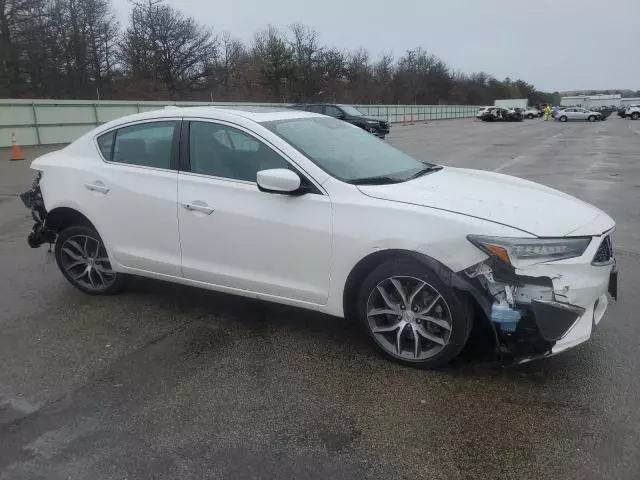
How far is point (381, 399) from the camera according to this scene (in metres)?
3.30

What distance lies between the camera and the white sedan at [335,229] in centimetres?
324

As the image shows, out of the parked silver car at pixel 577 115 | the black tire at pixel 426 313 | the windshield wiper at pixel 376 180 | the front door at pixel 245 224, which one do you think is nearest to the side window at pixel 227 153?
the front door at pixel 245 224

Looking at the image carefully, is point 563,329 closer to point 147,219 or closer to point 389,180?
point 389,180

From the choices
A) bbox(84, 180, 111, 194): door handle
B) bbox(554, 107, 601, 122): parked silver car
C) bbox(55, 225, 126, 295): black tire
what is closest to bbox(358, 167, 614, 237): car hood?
bbox(84, 180, 111, 194): door handle

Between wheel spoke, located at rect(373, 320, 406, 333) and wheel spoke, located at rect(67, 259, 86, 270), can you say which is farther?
wheel spoke, located at rect(67, 259, 86, 270)

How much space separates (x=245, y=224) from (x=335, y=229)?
2.28ft

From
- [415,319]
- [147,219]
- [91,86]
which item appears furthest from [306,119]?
[91,86]

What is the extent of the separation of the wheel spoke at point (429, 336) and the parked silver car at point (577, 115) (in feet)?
214

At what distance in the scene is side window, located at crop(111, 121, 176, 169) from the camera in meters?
4.44

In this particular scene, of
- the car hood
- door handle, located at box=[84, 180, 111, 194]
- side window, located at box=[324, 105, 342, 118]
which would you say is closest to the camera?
the car hood

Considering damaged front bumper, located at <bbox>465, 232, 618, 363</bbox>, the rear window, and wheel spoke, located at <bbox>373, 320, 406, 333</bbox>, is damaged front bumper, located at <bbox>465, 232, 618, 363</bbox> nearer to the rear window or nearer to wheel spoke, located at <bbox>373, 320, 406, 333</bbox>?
wheel spoke, located at <bbox>373, 320, 406, 333</bbox>

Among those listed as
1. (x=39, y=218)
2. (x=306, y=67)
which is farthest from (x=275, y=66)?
(x=39, y=218)

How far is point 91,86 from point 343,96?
93.3ft

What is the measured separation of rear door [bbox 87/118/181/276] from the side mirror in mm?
915
